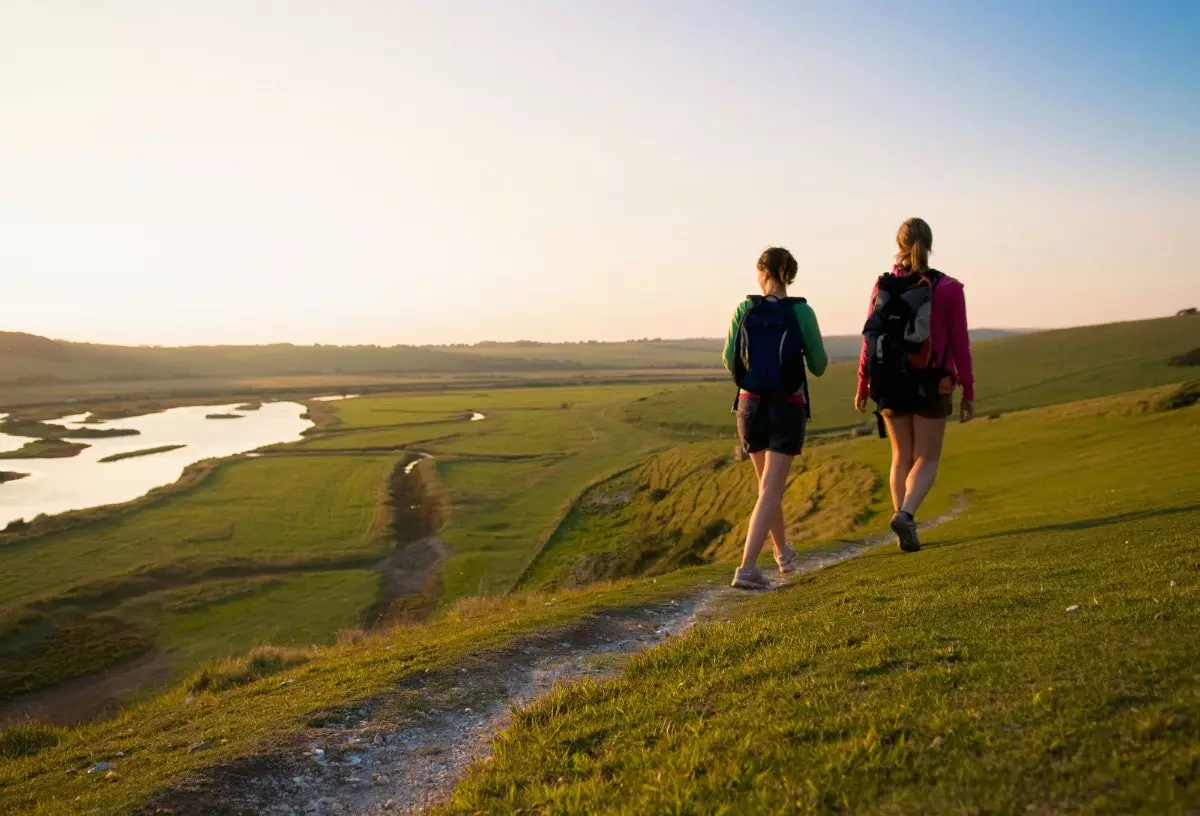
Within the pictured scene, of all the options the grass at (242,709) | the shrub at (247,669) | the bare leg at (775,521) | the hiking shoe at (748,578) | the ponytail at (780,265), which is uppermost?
the ponytail at (780,265)

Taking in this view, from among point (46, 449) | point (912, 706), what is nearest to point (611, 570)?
point (912, 706)

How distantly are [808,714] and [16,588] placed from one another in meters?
37.2

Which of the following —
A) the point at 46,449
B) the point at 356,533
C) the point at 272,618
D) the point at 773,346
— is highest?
the point at 773,346

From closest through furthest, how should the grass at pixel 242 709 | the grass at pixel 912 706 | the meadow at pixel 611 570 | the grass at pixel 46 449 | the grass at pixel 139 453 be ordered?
the grass at pixel 912 706
the meadow at pixel 611 570
the grass at pixel 242 709
the grass at pixel 139 453
the grass at pixel 46 449

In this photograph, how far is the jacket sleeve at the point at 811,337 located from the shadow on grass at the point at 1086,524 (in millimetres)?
5008

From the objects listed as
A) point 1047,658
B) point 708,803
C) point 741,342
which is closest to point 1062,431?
point 741,342

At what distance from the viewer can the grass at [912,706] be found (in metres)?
3.78

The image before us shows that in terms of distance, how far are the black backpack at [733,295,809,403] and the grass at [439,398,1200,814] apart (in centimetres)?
260

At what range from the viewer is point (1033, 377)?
8388cm

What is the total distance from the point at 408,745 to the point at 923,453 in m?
7.41

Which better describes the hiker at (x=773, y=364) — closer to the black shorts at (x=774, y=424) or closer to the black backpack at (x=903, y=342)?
the black shorts at (x=774, y=424)

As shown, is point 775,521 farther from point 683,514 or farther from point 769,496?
point 683,514

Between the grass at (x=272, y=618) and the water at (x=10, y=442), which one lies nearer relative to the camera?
the grass at (x=272, y=618)

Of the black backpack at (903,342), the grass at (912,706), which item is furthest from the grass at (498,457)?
the grass at (912,706)
